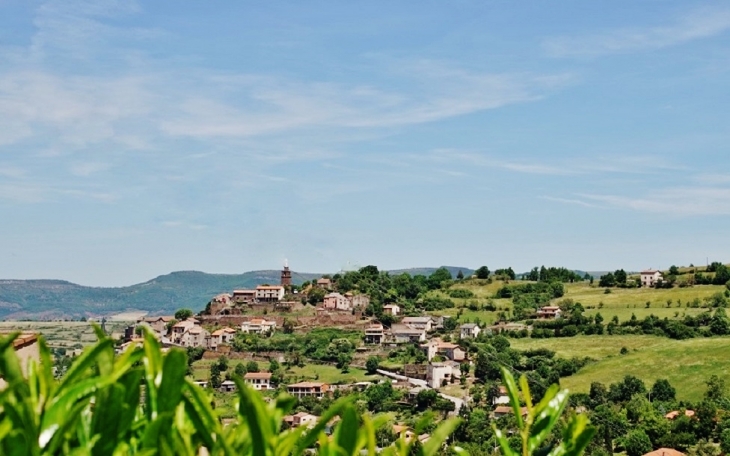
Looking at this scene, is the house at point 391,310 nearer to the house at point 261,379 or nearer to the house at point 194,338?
the house at point 194,338

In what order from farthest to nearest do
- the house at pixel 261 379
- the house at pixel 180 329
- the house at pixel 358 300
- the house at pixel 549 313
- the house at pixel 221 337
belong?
the house at pixel 358 300
the house at pixel 549 313
the house at pixel 180 329
the house at pixel 221 337
the house at pixel 261 379

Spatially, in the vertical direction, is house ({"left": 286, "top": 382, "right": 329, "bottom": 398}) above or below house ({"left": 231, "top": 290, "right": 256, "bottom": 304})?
below

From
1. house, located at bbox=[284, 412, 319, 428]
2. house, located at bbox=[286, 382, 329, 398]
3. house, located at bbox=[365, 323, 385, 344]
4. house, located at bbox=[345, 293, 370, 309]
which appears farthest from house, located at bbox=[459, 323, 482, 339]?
house, located at bbox=[284, 412, 319, 428]

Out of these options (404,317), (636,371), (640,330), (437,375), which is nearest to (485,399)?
(437,375)

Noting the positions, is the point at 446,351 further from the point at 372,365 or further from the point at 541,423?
the point at 541,423

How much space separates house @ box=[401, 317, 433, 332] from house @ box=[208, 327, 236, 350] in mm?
14905

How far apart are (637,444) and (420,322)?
34.5m

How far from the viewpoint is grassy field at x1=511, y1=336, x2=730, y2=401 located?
5269cm

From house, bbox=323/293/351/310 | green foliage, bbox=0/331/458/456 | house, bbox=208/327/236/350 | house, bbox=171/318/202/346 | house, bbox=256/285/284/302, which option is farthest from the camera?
house, bbox=256/285/284/302

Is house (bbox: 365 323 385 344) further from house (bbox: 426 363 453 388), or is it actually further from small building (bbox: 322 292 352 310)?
house (bbox: 426 363 453 388)

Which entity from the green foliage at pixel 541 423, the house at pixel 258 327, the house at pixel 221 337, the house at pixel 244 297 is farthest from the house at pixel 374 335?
the green foliage at pixel 541 423

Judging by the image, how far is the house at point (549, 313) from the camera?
72.6 metres

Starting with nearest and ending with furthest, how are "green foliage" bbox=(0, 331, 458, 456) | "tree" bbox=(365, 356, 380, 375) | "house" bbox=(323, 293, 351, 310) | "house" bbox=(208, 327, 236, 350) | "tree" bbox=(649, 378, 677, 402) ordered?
"green foliage" bbox=(0, 331, 458, 456) < "tree" bbox=(649, 378, 677, 402) < "tree" bbox=(365, 356, 380, 375) < "house" bbox=(208, 327, 236, 350) < "house" bbox=(323, 293, 351, 310)

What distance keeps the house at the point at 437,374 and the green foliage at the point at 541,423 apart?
55.9 metres
